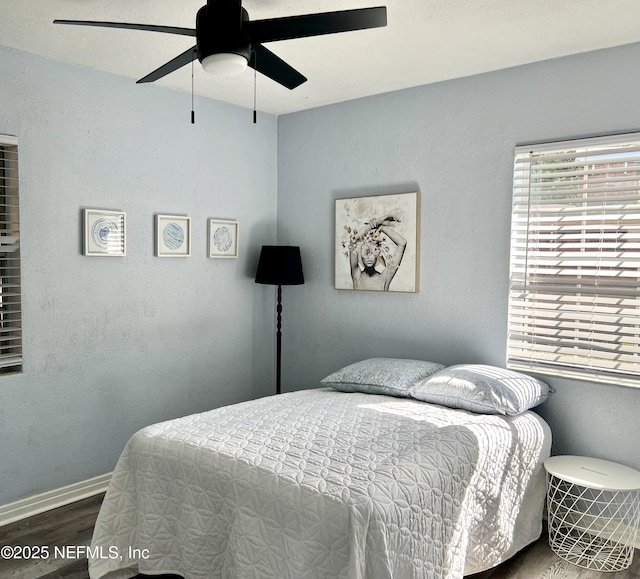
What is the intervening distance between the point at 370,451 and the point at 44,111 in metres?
2.46

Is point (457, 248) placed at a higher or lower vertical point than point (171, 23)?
lower

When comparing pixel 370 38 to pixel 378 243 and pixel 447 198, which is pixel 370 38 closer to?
pixel 447 198

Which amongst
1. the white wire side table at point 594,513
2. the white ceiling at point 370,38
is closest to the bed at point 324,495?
the white wire side table at point 594,513

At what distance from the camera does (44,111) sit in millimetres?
3031

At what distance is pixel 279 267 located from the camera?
3.91 metres

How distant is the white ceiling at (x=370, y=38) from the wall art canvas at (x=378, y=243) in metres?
0.75

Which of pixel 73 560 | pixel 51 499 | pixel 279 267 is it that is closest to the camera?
pixel 73 560

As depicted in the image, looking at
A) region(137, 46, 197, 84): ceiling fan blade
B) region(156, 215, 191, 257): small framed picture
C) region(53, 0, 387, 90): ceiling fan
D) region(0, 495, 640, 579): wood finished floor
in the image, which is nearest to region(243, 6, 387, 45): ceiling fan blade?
region(53, 0, 387, 90): ceiling fan

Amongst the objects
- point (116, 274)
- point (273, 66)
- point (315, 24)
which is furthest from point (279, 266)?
point (315, 24)

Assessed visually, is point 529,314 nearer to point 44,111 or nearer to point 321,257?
point 321,257

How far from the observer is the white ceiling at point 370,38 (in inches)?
93.3

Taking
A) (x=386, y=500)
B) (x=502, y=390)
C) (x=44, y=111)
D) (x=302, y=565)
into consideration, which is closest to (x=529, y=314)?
(x=502, y=390)

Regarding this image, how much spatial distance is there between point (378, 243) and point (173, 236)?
4.42 ft

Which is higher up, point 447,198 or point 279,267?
point 447,198
